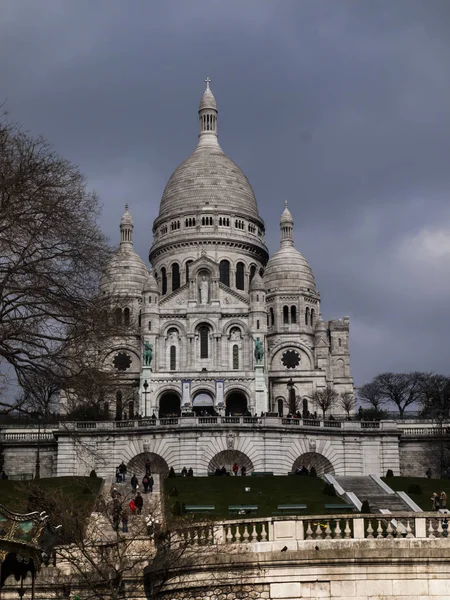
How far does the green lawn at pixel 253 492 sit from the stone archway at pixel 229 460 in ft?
25.0

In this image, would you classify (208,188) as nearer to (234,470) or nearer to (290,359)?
(290,359)

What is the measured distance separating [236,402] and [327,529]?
78.5m

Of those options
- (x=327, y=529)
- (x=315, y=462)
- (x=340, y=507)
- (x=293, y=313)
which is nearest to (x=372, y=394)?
(x=293, y=313)

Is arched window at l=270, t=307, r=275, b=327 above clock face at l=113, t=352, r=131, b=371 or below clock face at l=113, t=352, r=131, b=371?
above

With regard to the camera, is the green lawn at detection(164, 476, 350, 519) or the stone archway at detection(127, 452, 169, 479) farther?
the stone archway at detection(127, 452, 169, 479)

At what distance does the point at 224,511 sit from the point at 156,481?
1285 centimetres

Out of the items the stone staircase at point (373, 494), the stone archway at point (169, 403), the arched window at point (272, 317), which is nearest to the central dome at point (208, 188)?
the arched window at point (272, 317)

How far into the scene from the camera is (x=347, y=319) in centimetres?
11619

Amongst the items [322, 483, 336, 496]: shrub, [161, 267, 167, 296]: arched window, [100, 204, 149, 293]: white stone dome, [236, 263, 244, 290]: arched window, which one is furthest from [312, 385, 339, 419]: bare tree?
[322, 483, 336, 496]: shrub

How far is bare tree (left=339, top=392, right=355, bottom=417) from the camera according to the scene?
341 feet

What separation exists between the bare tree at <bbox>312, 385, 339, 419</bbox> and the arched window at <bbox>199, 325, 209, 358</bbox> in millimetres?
10031

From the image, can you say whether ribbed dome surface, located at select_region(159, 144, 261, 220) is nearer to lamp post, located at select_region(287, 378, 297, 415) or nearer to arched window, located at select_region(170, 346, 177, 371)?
arched window, located at select_region(170, 346, 177, 371)

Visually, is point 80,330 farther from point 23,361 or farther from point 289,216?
point 289,216

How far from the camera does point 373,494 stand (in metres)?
59.1
